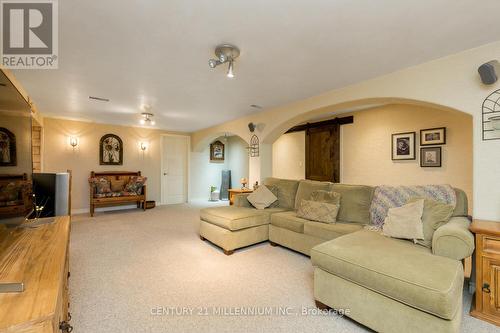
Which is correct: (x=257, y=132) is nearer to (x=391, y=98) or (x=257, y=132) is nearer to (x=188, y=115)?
(x=188, y=115)

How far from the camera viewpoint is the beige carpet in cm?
172

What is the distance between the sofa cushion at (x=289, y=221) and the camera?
119 inches

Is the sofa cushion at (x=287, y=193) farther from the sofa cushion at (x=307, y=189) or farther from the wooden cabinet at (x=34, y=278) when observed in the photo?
the wooden cabinet at (x=34, y=278)

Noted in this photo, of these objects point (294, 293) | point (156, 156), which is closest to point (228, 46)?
point (294, 293)

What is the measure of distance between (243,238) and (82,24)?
282 centimetres

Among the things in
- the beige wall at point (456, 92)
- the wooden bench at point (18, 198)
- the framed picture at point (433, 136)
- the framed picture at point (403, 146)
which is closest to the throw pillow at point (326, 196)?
the beige wall at point (456, 92)

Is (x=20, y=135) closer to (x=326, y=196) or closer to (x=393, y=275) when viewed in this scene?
(x=393, y=275)

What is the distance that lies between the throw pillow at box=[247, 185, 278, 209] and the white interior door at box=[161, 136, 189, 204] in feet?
13.6

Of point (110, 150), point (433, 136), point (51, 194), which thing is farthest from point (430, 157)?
point (110, 150)

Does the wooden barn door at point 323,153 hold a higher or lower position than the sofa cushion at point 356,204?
higher

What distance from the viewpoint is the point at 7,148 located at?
4.00 feet

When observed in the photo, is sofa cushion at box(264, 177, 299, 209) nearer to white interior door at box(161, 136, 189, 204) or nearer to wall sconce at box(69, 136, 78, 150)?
white interior door at box(161, 136, 189, 204)

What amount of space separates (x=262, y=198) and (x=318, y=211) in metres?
1.05

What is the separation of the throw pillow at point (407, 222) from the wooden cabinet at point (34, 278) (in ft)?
8.14
